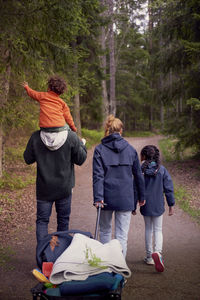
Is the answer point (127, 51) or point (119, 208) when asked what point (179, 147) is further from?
point (127, 51)

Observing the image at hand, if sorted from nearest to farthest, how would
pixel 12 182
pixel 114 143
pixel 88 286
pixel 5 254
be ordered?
pixel 88 286, pixel 114 143, pixel 5 254, pixel 12 182

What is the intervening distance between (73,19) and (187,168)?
795 cm

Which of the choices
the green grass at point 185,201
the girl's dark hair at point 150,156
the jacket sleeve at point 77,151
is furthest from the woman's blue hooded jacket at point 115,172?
the green grass at point 185,201

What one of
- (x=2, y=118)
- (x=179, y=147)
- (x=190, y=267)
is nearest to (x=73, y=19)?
(x=2, y=118)

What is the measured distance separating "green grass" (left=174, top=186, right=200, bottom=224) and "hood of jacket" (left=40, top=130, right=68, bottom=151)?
14.8 ft

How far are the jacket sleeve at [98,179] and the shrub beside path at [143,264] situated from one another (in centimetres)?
120

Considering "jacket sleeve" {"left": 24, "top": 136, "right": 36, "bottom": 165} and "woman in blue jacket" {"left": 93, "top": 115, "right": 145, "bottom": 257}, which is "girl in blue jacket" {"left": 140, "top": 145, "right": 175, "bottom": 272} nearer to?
"woman in blue jacket" {"left": 93, "top": 115, "right": 145, "bottom": 257}

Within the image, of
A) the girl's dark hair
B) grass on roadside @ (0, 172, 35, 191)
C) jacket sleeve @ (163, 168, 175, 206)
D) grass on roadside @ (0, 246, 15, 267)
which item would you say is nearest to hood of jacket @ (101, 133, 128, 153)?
the girl's dark hair

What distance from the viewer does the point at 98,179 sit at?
4.28 metres

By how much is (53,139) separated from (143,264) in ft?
7.86

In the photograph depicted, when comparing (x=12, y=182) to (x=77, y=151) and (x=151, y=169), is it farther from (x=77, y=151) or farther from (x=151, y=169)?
(x=77, y=151)

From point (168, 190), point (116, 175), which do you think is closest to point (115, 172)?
point (116, 175)

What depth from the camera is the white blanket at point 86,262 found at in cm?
268

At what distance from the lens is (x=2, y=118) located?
27.7ft
